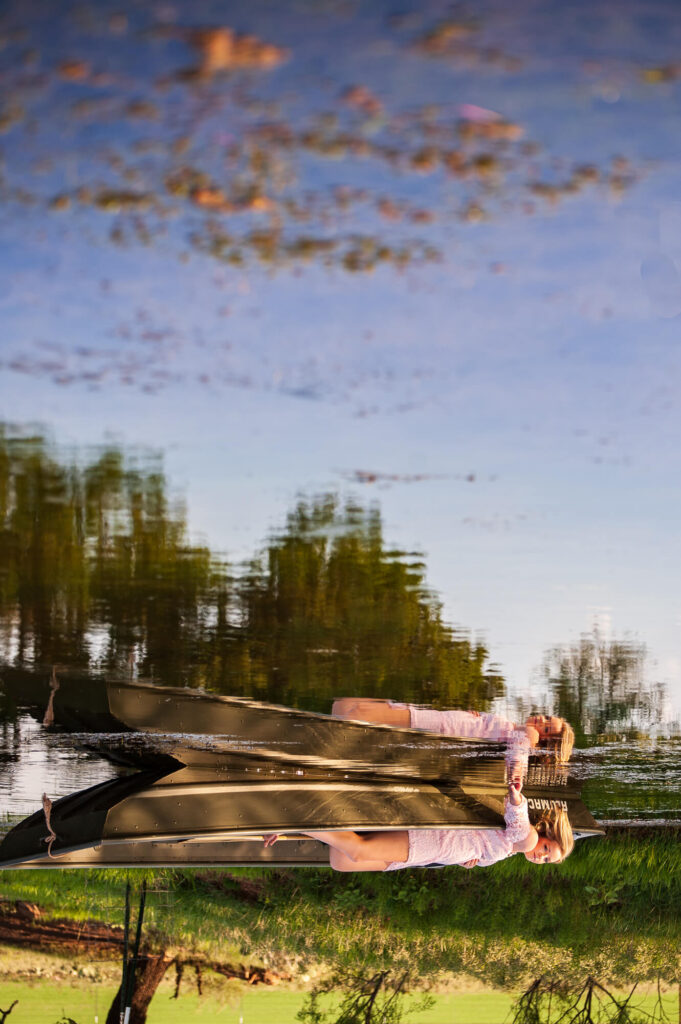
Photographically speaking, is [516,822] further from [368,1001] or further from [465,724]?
[368,1001]

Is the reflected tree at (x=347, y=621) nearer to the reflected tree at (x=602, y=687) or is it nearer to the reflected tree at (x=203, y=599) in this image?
the reflected tree at (x=203, y=599)

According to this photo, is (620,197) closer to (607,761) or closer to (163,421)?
(163,421)

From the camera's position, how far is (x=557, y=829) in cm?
218

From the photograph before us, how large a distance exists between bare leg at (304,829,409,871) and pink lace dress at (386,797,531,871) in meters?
0.02

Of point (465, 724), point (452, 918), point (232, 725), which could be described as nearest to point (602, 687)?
point (465, 724)

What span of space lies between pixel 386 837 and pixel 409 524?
3.29 feet

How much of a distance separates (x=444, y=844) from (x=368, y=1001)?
84.8 inches

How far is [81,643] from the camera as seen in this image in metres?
1.59

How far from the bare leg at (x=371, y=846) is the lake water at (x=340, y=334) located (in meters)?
0.56

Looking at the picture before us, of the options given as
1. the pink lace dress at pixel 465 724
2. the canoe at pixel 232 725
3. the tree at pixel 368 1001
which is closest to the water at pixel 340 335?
the canoe at pixel 232 725

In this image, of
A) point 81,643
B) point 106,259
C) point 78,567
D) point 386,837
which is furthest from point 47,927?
point 106,259

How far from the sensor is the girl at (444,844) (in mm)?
1949

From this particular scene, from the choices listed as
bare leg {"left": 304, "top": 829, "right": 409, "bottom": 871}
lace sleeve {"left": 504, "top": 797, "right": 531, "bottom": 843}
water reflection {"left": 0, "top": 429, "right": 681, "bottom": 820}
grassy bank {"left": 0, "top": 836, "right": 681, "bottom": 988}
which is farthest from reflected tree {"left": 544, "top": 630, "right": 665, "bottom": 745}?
grassy bank {"left": 0, "top": 836, "right": 681, "bottom": 988}

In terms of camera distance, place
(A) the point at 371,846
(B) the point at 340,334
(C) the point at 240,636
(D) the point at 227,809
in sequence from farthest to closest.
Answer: (A) the point at 371,846
(D) the point at 227,809
(C) the point at 240,636
(B) the point at 340,334
